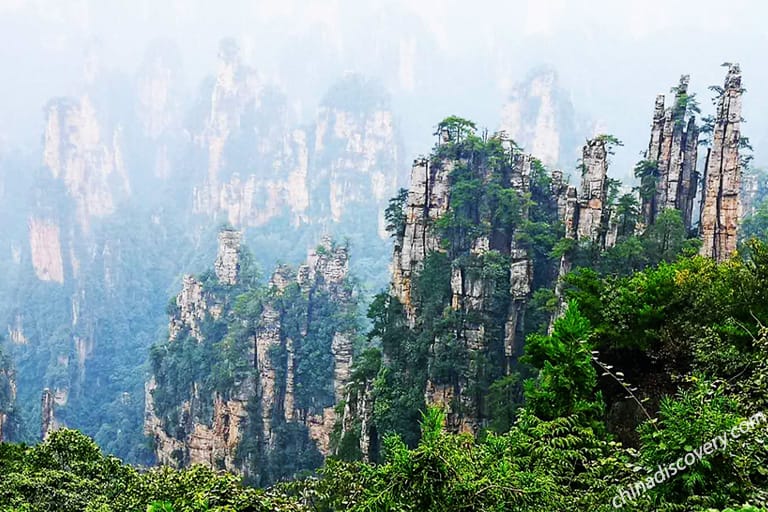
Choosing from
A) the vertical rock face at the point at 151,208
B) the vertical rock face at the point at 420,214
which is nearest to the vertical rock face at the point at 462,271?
the vertical rock face at the point at 420,214

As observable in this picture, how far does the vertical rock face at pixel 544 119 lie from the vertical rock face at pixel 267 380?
41617 millimetres

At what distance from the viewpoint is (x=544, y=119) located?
69.5 meters

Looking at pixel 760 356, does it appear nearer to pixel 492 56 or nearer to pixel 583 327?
pixel 583 327

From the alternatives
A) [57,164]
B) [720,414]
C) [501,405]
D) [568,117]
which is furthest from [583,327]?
[57,164]

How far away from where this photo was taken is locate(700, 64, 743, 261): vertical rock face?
18.9 meters

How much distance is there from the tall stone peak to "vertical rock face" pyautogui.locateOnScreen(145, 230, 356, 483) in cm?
190

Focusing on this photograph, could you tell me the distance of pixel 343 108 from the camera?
252 feet

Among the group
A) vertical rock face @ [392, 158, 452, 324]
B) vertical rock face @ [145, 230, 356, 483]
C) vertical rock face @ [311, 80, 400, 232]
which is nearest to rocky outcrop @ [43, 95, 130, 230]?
vertical rock face @ [311, 80, 400, 232]

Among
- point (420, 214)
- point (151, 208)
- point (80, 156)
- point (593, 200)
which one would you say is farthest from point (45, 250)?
point (593, 200)

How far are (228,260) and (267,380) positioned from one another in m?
7.98

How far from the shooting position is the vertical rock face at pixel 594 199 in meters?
19.1

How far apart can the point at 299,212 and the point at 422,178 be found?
5479 cm

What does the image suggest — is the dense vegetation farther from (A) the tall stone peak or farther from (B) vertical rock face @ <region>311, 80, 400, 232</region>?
(B) vertical rock face @ <region>311, 80, 400, 232</region>

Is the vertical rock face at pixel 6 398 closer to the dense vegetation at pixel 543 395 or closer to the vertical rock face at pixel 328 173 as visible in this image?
the dense vegetation at pixel 543 395
